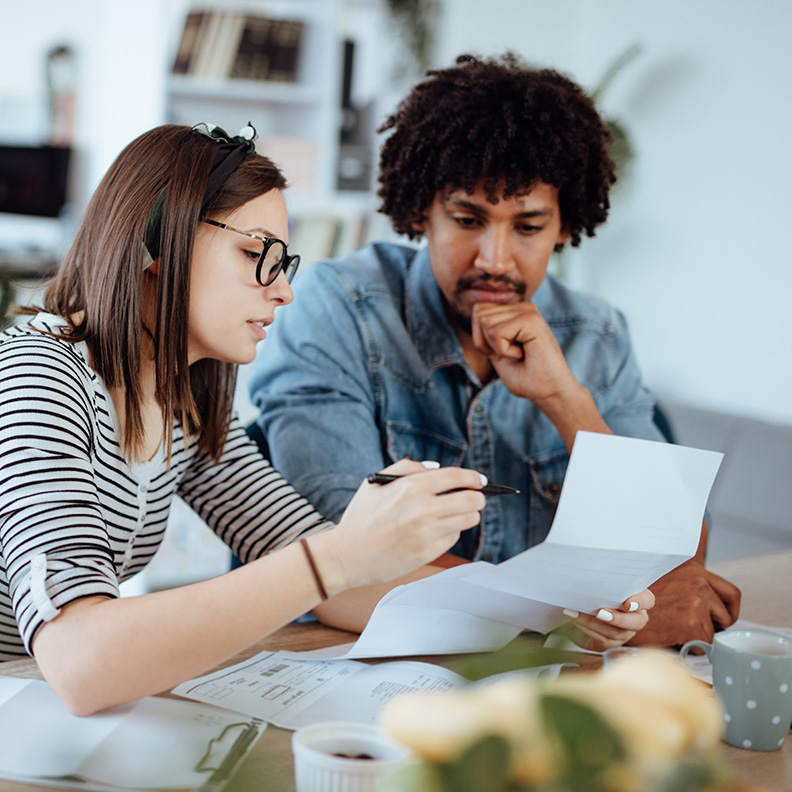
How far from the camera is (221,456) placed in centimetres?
114

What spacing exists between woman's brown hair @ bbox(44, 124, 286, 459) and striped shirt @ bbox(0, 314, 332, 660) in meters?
0.03

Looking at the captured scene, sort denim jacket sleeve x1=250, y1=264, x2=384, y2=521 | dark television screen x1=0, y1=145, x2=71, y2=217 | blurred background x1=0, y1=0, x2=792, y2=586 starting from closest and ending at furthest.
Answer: denim jacket sleeve x1=250, y1=264, x2=384, y2=521, blurred background x1=0, y1=0, x2=792, y2=586, dark television screen x1=0, y1=145, x2=71, y2=217

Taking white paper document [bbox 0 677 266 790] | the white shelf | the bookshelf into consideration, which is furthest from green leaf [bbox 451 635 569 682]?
the white shelf

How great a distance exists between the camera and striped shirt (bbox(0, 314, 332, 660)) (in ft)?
2.52

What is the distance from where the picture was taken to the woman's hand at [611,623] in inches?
36.6

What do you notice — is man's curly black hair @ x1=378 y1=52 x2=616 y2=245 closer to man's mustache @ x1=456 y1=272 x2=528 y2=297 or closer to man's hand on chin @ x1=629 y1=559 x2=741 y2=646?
man's mustache @ x1=456 y1=272 x2=528 y2=297

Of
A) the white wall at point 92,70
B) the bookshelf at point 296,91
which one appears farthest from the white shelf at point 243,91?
the white wall at point 92,70

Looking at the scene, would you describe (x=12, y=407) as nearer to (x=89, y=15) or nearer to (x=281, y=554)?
(x=281, y=554)

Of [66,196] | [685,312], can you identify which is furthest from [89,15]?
[685,312]

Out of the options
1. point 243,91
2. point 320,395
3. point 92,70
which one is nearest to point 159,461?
point 320,395

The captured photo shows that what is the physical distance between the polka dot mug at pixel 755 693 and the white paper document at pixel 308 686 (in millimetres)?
224

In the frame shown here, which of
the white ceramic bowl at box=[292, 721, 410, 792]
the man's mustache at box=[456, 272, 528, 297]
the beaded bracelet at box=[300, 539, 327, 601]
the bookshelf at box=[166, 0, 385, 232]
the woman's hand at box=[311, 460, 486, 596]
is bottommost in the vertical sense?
the white ceramic bowl at box=[292, 721, 410, 792]

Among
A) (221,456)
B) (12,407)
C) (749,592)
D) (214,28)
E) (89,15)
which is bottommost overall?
(749,592)

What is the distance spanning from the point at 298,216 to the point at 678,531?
242cm
